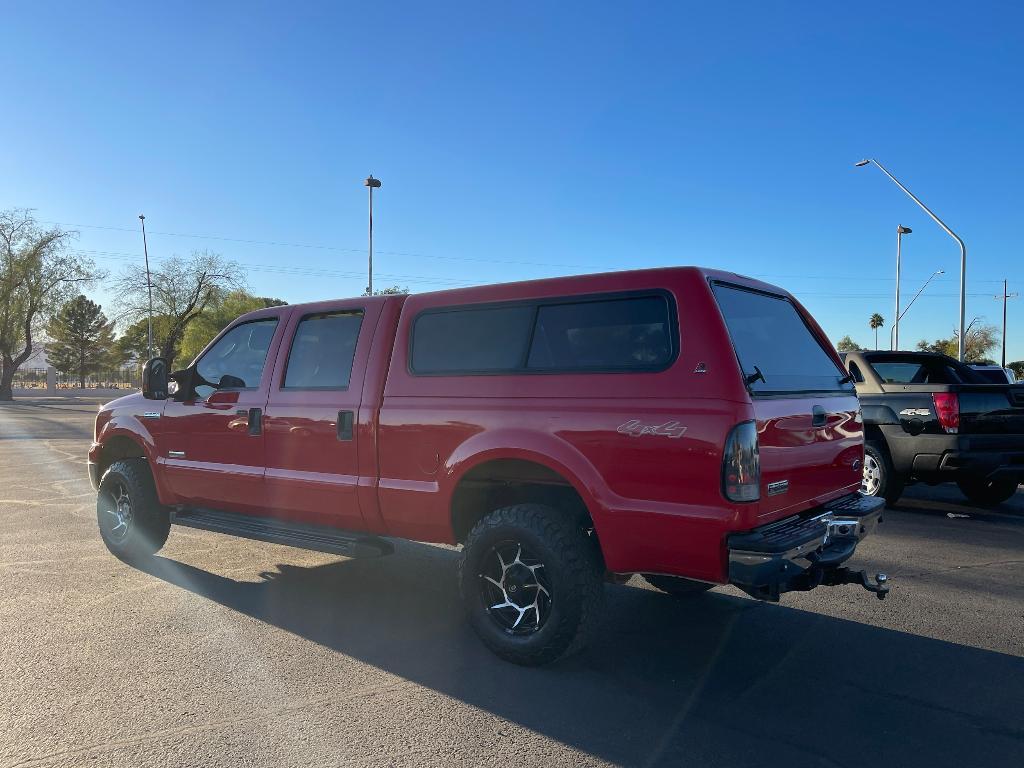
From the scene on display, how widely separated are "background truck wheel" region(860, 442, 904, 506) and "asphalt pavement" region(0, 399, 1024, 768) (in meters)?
2.01

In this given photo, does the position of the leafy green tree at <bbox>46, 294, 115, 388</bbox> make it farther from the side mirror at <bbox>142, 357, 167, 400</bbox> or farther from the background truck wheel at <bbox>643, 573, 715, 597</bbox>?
the background truck wheel at <bbox>643, 573, 715, 597</bbox>

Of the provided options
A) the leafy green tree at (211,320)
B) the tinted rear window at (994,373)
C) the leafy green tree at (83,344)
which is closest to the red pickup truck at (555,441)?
the tinted rear window at (994,373)

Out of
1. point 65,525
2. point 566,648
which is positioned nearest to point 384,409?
point 566,648

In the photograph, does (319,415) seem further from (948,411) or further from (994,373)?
(994,373)

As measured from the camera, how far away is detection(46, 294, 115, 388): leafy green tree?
3452 inches

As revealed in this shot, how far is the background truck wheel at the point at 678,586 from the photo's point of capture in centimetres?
521

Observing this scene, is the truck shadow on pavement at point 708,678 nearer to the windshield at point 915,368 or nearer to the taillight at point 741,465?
the taillight at point 741,465

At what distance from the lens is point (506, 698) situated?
3.77 m

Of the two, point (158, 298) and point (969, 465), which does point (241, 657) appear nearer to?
point (969, 465)

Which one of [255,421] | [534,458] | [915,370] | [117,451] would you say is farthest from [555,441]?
[915,370]

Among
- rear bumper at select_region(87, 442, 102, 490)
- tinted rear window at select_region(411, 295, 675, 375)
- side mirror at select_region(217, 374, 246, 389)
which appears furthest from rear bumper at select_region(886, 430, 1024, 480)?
rear bumper at select_region(87, 442, 102, 490)

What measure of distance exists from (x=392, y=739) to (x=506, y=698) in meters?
0.64

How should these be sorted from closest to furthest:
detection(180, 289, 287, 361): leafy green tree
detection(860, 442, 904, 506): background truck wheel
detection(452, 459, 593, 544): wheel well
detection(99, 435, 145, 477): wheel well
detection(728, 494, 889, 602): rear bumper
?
detection(728, 494, 889, 602): rear bumper, detection(452, 459, 593, 544): wheel well, detection(99, 435, 145, 477): wheel well, detection(860, 442, 904, 506): background truck wheel, detection(180, 289, 287, 361): leafy green tree

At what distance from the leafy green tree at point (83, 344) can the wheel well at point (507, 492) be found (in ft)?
301
